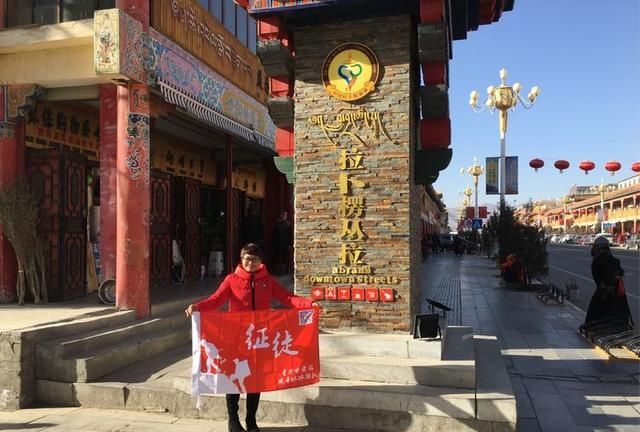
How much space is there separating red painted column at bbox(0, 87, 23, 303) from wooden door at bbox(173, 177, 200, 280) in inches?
151

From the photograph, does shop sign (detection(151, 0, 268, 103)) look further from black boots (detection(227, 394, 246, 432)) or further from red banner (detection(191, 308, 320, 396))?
black boots (detection(227, 394, 246, 432))

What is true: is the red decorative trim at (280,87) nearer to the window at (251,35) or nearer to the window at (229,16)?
the window at (229,16)

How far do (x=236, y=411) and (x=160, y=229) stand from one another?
672 centimetres

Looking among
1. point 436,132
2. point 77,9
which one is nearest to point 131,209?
point 77,9

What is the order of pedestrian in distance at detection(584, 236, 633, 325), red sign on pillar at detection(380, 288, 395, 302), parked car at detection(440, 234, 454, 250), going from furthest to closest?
parked car at detection(440, 234, 454, 250), pedestrian in distance at detection(584, 236, 633, 325), red sign on pillar at detection(380, 288, 395, 302)

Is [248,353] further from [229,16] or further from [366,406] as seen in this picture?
[229,16]

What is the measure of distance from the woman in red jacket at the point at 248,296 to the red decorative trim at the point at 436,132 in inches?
107

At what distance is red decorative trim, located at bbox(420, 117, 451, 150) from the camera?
640 centimetres

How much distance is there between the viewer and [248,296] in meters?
4.83

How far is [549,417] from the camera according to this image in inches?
211

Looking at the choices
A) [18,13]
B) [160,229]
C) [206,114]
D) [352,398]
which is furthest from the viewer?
[160,229]

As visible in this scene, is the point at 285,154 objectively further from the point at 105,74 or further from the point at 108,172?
the point at 108,172

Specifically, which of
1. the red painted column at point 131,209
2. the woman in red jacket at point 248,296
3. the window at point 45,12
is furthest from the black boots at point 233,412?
the window at point 45,12

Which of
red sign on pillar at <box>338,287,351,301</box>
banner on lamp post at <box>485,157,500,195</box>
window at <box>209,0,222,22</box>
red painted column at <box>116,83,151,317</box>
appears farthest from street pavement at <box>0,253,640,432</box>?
banner on lamp post at <box>485,157,500,195</box>
